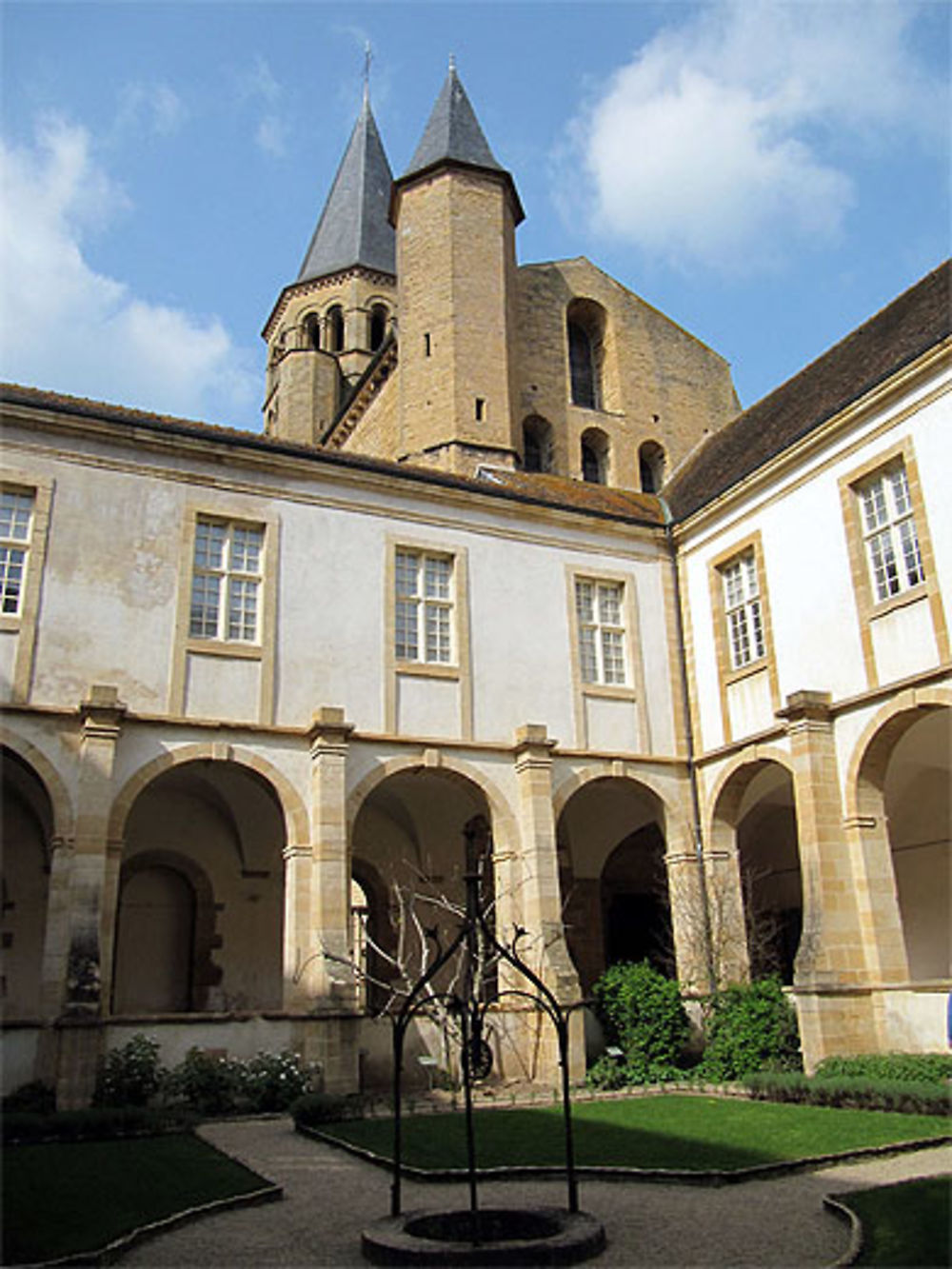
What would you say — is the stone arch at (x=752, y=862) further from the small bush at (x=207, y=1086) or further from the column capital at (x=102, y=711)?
the column capital at (x=102, y=711)

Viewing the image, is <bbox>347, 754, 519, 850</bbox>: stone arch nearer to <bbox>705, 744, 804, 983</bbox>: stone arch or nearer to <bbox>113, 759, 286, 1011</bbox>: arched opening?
<bbox>113, 759, 286, 1011</bbox>: arched opening

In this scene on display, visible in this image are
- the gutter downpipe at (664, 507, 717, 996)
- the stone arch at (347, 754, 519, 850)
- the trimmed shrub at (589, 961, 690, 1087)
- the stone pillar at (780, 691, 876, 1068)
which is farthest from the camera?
the gutter downpipe at (664, 507, 717, 996)

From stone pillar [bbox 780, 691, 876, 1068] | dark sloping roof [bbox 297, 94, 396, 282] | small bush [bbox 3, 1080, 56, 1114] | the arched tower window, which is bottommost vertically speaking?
small bush [bbox 3, 1080, 56, 1114]

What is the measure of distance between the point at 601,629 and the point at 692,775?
2.68 metres

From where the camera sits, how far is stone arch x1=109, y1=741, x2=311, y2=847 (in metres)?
13.1

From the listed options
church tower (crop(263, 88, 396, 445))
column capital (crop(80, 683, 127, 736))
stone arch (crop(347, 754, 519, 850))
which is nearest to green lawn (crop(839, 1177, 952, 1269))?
stone arch (crop(347, 754, 519, 850))

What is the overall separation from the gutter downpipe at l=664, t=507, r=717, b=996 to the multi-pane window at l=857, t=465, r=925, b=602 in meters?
3.93

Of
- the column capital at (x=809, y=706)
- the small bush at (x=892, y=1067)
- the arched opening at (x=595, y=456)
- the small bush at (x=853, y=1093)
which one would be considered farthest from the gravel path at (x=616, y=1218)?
the arched opening at (x=595, y=456)

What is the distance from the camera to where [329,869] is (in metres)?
13.1

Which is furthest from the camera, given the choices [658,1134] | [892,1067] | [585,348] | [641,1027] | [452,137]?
[585,348]

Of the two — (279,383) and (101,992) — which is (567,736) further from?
(279,383)

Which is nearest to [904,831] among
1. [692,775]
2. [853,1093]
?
[692,775]

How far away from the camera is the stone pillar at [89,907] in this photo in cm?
1108

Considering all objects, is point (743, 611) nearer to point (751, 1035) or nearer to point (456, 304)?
point (751, 1035)
